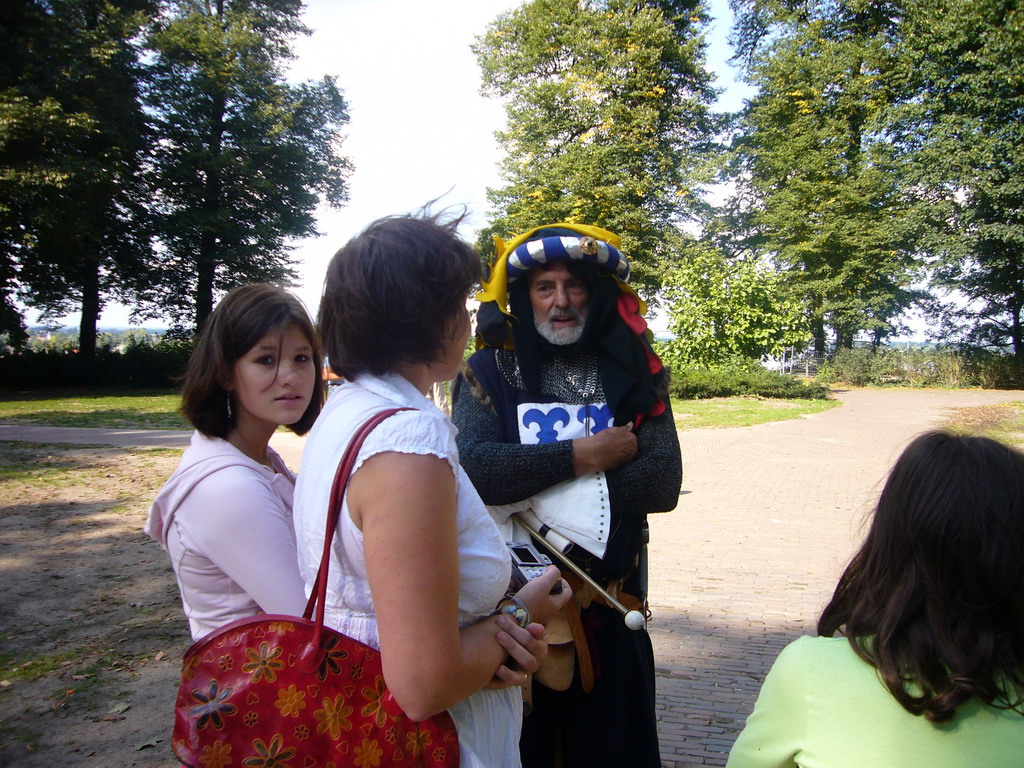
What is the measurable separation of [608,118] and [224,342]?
31.1m

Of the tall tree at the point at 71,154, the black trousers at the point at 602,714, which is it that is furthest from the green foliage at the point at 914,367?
the black trousers at the point at 602,714

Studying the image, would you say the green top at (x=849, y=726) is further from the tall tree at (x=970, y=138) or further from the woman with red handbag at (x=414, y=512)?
the tall tree at (x=970, y=138)

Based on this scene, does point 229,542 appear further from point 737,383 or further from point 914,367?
point 914,367

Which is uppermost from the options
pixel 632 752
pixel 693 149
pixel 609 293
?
pixel 693 149

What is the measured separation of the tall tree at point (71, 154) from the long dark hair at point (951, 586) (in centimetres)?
2064

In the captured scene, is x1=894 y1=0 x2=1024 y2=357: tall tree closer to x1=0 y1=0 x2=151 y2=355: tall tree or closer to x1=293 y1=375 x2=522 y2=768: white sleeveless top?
x1=0 y1=0 x2=151 y2=355: tall tree

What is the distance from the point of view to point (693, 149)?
3312cm

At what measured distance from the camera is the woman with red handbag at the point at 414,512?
1.11 metres

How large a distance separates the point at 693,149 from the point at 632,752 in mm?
33926

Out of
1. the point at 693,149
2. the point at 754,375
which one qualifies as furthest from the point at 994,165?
the point at 754,375

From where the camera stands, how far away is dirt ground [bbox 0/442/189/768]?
3203 mm

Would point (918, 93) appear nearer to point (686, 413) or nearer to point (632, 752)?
point (686, 413)

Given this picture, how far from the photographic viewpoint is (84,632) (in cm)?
438

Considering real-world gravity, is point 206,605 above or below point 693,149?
below
